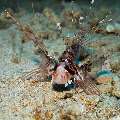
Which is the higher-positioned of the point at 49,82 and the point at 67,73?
the point at 67,73

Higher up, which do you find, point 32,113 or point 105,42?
point 105,42

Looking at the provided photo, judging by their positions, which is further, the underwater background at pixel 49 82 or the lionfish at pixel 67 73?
the lionfish at pixel 67 73

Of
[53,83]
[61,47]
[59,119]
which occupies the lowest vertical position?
[59,119]

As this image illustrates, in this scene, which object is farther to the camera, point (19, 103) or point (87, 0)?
point (87, 0)

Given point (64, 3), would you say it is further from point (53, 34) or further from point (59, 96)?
point (59, 96)

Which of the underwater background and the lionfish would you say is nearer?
the underwater background

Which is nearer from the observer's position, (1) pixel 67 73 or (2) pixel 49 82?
(1) pixel 67 73

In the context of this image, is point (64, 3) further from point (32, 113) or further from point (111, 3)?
point (32, 113)

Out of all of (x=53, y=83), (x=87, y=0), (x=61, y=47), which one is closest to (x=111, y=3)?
(x=87, y=0)

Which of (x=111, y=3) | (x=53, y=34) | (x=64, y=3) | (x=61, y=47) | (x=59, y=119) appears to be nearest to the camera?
A: (x=59, y=119)

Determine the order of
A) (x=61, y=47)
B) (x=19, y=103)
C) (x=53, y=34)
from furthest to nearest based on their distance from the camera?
(x=53, y=34) → (x=61, y=47) → (x=19, y=103)
